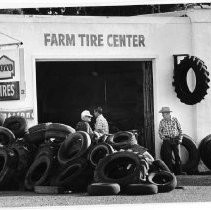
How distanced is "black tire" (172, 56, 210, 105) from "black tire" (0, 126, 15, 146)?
16.1ft

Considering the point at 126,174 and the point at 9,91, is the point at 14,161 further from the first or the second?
the point at 9,91

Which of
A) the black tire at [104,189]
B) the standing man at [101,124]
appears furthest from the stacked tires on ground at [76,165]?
the standing man at [101,124]

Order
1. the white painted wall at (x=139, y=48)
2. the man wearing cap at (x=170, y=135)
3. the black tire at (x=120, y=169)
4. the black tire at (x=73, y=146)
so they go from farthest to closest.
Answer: the man wearing cap at (x=170, y=135) < the white painted wall at (x=139, y=48) < the black tire at (x=73, y=146) < the black tire at (x=120, y=169)

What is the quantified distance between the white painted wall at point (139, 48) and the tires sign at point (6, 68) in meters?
0.36

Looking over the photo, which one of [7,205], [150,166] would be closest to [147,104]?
[150,166]

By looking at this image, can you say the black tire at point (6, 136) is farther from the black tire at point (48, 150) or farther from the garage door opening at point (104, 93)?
the garage door opening at point (104, 93)

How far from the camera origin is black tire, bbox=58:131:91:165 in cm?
1573

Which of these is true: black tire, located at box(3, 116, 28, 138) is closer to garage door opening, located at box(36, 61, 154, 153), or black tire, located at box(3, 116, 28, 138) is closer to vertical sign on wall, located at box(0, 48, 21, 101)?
vertical sign on wall, located at box(0, 48, 21, 101)

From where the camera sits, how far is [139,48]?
20141 millimetres

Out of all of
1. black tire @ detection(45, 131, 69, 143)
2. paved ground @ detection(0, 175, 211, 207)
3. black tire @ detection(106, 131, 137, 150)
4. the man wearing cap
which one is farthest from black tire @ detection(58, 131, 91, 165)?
the man wearing cap

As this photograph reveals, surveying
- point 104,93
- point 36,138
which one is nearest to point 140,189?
point 36,138

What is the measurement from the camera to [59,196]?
14234 millimetres

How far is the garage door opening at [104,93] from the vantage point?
20.1 meters

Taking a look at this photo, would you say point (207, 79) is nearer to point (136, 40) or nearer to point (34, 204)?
point (136, 40)
